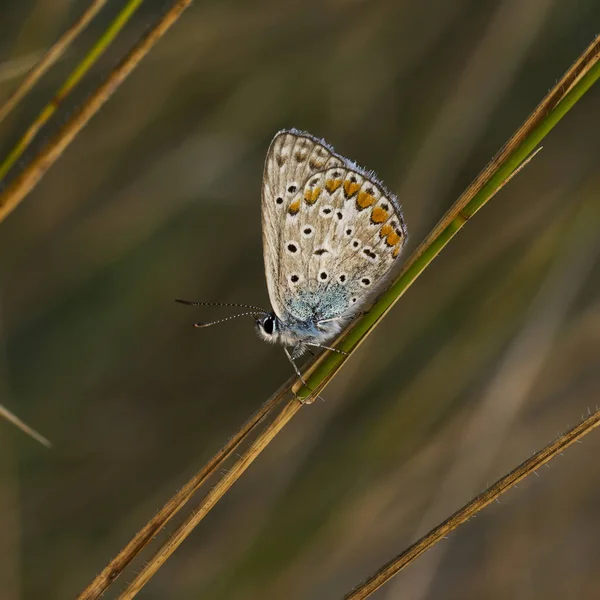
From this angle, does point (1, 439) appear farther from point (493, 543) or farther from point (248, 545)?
point (493, 543)

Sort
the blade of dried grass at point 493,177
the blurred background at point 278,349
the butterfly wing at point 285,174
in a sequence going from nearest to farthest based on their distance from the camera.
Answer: the blade of dried grass at point 493,177 → the butterfly wing at point 285,174 → the blurred background at point 278,349

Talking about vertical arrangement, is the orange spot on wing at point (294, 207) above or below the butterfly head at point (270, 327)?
above

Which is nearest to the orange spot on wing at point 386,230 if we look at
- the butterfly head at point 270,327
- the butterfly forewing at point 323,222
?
the butterfly forewing at point 323,222

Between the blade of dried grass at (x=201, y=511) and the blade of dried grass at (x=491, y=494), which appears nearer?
the blade of dried grass at (x=491, y=494)

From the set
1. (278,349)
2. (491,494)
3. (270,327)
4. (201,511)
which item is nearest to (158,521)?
(201,511)

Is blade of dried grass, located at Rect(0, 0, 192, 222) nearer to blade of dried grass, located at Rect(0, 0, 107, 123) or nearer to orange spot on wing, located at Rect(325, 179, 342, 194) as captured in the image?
blade of dried grass, located at Rect(0, 0, 107, 123)

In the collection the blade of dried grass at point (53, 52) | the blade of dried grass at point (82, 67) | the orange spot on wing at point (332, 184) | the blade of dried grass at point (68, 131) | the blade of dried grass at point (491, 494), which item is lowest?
the blade of dried grass at point (491, 494)

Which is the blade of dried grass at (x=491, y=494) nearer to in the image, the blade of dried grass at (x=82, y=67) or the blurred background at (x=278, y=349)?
the blade of dried grass at (x=82, y=67)
